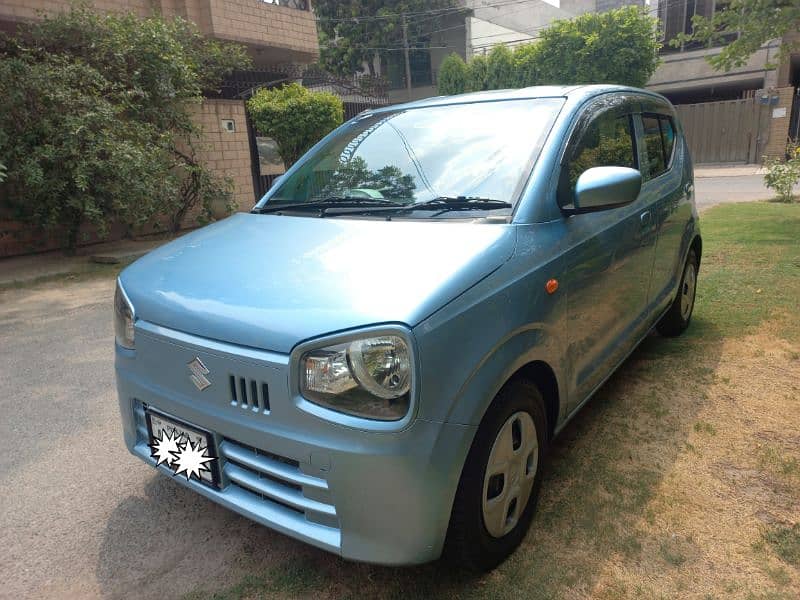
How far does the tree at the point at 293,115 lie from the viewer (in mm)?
11680

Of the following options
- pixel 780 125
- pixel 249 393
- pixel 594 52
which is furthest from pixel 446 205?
pixel 780 125

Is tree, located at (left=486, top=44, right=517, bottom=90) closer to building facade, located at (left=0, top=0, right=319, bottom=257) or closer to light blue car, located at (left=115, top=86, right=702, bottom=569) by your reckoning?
building facade, located at (left=0, top=0, right=319, bottom=257)

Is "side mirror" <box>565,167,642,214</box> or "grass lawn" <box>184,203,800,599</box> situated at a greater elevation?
"side mirror" <box>565,167,642,214</box>

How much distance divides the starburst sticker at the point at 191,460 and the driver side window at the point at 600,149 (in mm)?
1716

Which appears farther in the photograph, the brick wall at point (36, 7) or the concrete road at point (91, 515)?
the brick wall at point (36, 7)

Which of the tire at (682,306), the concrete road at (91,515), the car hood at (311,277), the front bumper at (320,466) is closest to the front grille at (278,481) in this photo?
the front bumper at (320,466)

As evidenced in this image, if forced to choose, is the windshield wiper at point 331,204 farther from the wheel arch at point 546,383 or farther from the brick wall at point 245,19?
the brick wall at point 245,19

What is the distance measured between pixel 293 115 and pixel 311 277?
34.5ft

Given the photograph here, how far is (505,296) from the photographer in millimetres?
2055

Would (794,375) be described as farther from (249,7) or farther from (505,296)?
(249,7)

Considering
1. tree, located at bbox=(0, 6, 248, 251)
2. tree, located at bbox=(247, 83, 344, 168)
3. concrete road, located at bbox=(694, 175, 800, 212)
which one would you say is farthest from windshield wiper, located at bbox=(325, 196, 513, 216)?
concrete road, located at bbox=(694, 175, 800, 212)

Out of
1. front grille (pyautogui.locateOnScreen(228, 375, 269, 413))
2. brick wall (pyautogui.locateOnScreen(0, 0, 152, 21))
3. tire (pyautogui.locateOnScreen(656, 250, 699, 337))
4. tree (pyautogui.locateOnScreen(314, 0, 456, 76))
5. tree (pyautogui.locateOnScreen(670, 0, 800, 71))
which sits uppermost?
tree (pyautogui.locateOnScreen(314, 0, 456, 76))

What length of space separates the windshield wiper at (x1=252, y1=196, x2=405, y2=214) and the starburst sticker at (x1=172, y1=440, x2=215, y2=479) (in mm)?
1223

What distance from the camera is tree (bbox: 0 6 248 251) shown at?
761 cm
